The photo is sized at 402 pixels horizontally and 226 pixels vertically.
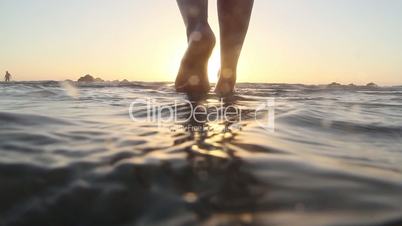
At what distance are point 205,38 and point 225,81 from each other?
76cm

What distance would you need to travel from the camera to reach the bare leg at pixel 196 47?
12.6 ft

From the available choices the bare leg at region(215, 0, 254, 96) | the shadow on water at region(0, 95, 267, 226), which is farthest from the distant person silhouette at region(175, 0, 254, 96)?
the shadow on water at region(0, 95, 267, 226)

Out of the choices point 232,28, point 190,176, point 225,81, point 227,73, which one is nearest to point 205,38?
point 232,28

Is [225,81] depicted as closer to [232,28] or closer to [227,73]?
[227,73]

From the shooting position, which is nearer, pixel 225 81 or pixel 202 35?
pixel 202 35

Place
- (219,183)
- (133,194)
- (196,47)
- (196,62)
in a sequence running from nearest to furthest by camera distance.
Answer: (133,194) < (219,183) < (196,47) < (196,62)

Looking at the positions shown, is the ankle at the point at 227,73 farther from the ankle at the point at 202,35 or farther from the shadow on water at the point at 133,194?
the shadow on water at the point at 133,194

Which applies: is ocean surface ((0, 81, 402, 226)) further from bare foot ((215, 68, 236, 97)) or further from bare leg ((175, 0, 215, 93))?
bare foot ((215, 68, 236, 97))

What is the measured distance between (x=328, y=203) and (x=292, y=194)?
87 mm

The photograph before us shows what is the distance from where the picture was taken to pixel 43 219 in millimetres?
742

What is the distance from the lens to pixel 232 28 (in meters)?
3.82

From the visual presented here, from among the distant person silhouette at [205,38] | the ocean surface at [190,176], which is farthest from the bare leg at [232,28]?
the ocean surface at [190,176]

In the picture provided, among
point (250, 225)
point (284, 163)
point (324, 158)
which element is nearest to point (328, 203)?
point (250, 225)

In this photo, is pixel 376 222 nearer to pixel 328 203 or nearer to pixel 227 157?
pixel 328 203
